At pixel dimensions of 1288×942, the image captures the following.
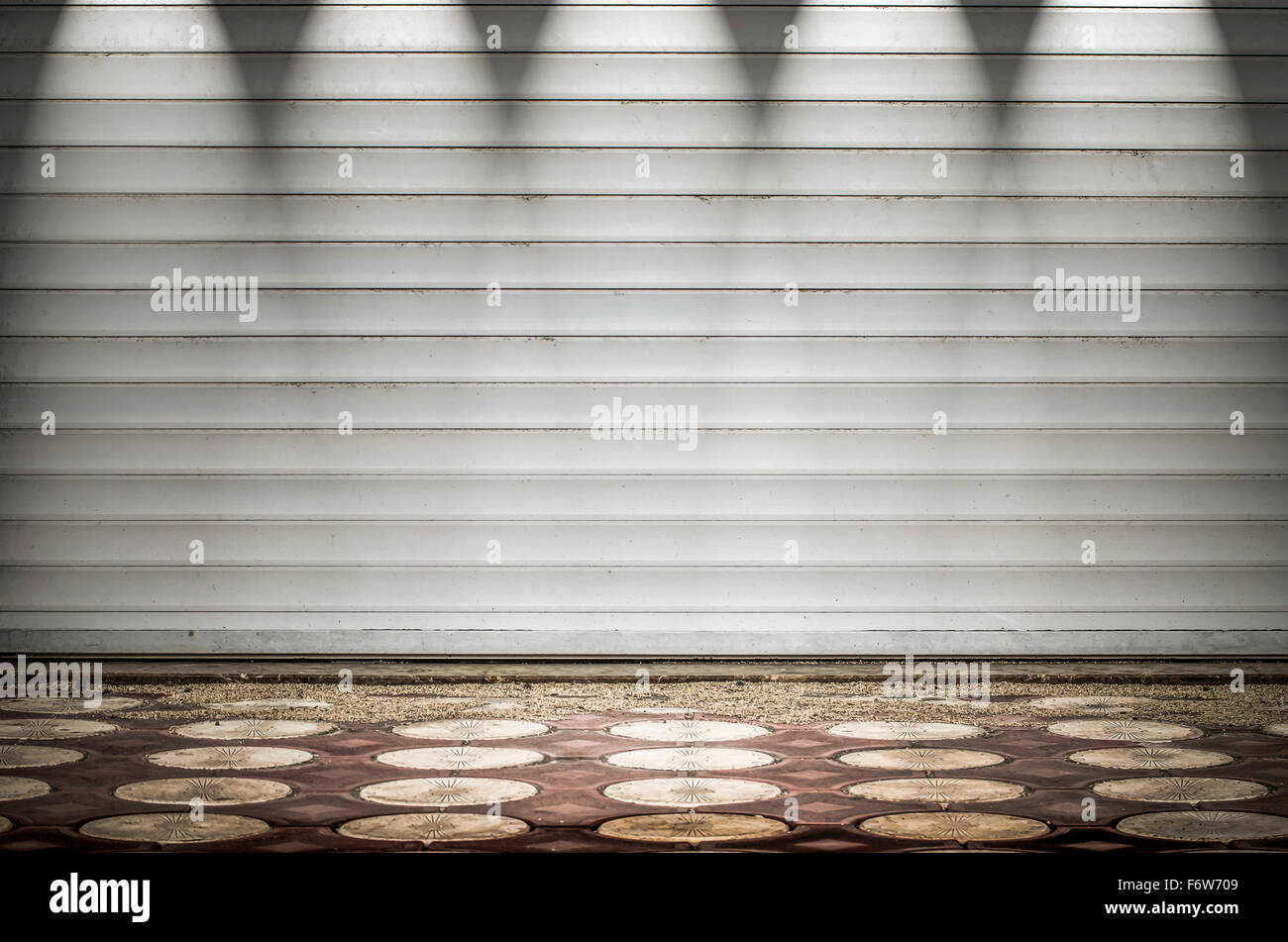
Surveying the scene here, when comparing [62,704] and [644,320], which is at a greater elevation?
[644,320]

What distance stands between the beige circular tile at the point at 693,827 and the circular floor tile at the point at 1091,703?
2.02 metres

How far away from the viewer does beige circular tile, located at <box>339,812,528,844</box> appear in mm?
2760

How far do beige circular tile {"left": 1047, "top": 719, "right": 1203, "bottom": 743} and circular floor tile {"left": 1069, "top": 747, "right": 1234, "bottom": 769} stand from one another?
0.16m

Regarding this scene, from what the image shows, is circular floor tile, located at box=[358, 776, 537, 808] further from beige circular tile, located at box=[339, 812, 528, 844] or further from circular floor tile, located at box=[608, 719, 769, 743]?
circular floor tile, located at box=[608, 719, 769, 743]

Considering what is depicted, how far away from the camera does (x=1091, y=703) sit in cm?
464

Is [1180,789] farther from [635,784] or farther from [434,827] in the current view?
[434,827]

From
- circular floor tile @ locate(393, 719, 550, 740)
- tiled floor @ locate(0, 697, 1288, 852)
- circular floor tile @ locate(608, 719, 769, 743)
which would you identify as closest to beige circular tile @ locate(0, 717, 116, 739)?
tiled floor @ locate(0, 697, 1288, 852)

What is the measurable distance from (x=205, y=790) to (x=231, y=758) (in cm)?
43

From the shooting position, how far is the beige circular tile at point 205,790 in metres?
3.10

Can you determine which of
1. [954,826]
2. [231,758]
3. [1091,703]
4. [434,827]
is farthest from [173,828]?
[1091,703]

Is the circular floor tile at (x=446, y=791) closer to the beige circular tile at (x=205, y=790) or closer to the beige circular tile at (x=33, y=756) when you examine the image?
the beige circular tile at (x=205, y=790)

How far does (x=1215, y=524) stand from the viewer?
5543 millimetres

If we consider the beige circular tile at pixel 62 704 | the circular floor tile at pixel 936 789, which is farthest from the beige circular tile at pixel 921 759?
the beige circular tile at pixel 62 704
